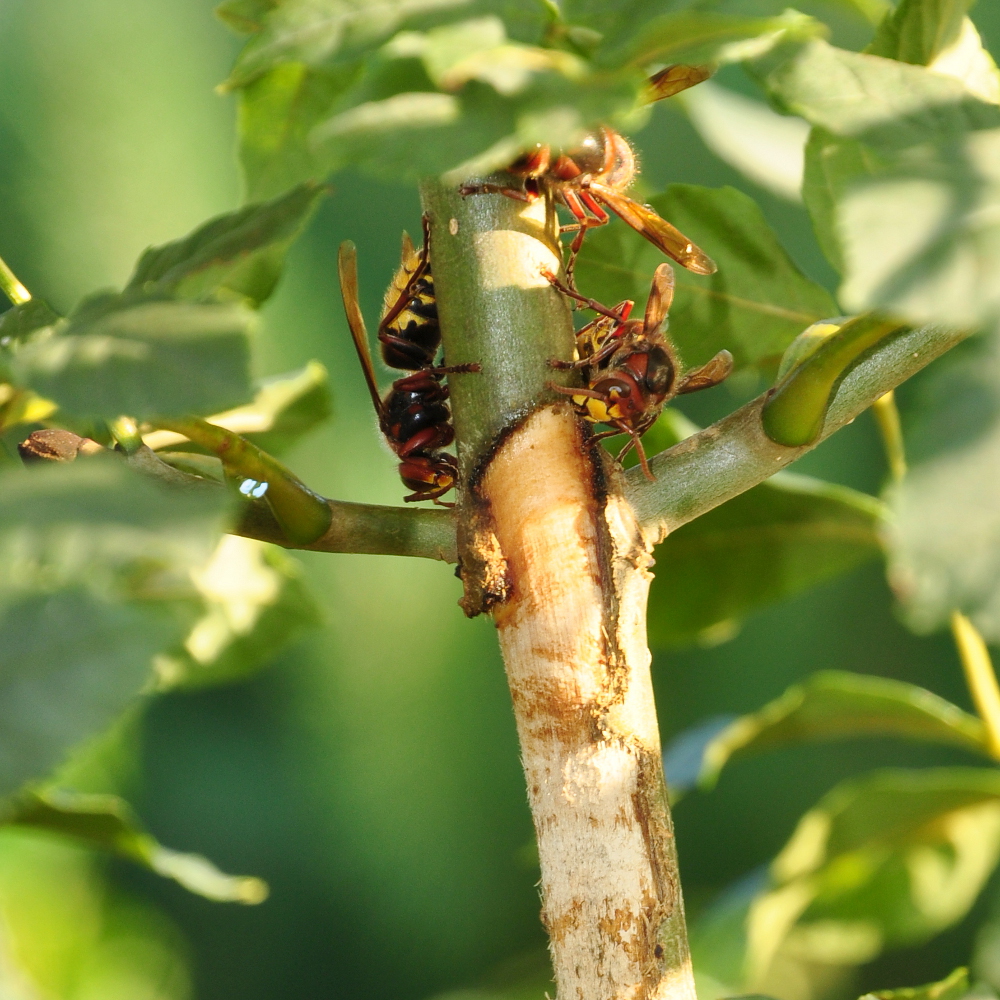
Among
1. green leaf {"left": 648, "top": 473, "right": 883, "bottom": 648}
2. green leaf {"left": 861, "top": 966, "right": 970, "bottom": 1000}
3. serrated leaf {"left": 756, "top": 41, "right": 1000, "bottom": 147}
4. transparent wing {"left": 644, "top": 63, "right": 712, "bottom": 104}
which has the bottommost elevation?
green leaf {"left": 861, "top": 966, "right": 970, "bottom": 1000}

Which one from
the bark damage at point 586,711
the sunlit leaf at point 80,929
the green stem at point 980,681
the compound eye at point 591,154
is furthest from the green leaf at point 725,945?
the sunlit leaf at point 80,929

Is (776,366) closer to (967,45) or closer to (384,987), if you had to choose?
(967,45)

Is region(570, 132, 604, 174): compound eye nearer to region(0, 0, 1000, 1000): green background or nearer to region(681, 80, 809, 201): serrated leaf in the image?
region(681, 80, 809, 201): serrated leaf

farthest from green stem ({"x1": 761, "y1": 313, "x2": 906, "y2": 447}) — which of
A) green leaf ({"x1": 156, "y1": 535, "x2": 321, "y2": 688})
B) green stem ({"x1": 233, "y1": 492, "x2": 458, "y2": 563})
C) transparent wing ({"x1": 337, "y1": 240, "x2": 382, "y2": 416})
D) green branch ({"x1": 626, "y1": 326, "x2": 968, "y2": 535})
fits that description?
green leaf ({"x1": 156, "y1": 535, "x2": 321, "y2": 688})

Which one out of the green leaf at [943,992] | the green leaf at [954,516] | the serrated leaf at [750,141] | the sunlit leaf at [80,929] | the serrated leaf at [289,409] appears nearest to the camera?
the green leaf at [954,516]

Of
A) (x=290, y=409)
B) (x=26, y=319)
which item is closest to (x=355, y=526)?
(x=26, y=319)

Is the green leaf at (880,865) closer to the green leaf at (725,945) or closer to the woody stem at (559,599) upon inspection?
the green leaf at (725,945)

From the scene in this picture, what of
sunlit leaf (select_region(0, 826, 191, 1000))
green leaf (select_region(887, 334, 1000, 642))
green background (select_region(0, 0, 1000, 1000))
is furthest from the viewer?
green background (select_region(0, 0, 1000, 1000))
